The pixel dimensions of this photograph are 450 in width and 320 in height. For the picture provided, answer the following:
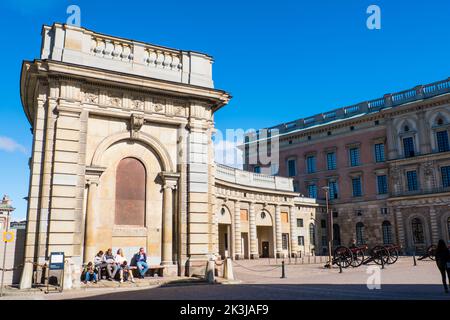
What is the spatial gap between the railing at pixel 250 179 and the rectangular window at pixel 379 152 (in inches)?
471

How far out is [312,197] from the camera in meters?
52.0

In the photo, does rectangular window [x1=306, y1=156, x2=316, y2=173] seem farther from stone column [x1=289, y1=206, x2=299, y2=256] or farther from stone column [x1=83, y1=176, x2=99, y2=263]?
stone column [x1=83, y1=176, x2=99, y2=263]

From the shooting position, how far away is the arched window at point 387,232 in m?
46.2

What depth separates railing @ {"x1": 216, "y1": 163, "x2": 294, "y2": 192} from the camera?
34875mm

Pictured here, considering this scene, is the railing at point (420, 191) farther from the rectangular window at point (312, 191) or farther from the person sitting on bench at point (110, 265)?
the person sitting on bench at point (110, 265)

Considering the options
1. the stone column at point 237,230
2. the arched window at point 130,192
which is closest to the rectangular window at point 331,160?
the stone column at point 237,230

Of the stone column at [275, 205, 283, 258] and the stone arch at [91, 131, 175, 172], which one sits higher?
the stone arch at [91, 131, 175, 172]

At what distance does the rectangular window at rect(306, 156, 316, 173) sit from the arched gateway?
35904 mm

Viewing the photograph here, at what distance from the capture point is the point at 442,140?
43219 mm

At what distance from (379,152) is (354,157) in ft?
10.4

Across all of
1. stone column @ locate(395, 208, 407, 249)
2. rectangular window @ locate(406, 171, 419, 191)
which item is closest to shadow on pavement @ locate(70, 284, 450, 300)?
stone column @ locate(395, 208, 407, 249)

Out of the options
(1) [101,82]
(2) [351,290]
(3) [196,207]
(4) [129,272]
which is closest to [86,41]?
(1) [101,82]
